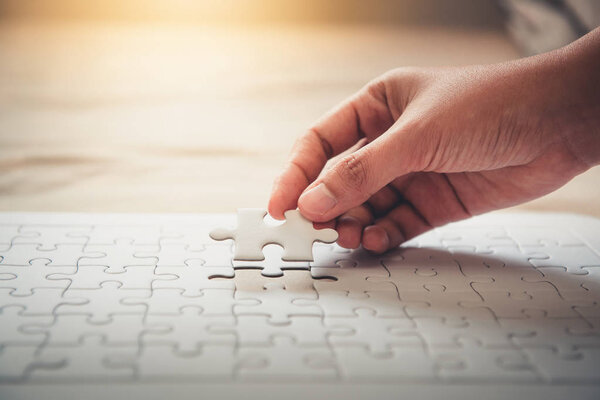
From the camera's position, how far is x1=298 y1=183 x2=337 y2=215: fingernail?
1379mm

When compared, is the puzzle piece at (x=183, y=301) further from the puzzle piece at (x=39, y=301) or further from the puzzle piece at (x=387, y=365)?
the puzzle piece at (x=387, y=365)

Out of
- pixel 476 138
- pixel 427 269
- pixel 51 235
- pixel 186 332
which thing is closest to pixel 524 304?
pixel 427 269

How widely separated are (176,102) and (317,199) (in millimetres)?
1646

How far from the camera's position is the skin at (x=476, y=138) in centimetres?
136

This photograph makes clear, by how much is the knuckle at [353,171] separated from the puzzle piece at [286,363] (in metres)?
0.42

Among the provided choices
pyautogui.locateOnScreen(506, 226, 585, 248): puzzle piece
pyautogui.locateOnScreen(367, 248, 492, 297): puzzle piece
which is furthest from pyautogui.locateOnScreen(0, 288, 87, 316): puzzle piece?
pyautogui.locateOnScreen(506, 226, 585, 248): puzzle piece

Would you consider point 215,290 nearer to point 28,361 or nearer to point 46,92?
point 28,361

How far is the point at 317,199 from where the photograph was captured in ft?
4.52

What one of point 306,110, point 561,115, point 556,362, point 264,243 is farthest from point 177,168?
point 556,362

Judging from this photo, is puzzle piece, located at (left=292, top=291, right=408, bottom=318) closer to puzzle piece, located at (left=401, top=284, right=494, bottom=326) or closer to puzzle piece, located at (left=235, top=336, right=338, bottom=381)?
puzzle piece, located at (left=401, top=284, right=494, bottom=326)

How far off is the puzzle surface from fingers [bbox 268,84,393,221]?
20 centimetres

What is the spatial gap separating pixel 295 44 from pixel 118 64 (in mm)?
925

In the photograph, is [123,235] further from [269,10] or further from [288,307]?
[269,10]

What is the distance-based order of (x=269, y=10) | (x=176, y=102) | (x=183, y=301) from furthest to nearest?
1. (x=269, y=10)
2. (x=176, y=102)
3. (x=183, y=301)
